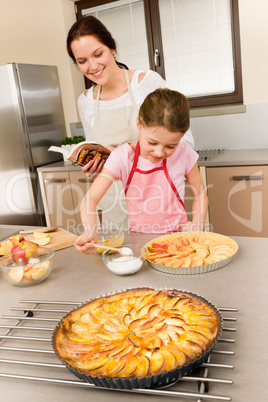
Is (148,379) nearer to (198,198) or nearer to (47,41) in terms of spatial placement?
(198,198)

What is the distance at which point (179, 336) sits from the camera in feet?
2.43

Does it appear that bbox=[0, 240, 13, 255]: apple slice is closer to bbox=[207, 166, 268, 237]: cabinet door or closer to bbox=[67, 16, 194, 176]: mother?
bbox=[67, 16, 194, 176]: mother

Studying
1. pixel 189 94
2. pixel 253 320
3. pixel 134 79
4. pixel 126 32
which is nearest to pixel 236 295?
pixel 253 320

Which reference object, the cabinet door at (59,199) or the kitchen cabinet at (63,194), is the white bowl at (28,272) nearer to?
the kitchen cabinet at (63,194)

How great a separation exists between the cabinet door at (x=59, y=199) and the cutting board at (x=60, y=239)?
1.76m

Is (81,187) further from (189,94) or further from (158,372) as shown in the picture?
(158,372)

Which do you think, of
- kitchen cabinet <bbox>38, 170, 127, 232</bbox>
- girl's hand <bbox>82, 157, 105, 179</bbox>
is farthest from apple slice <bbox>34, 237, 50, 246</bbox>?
kitchen cabinet <bbox>38, 170, 127, 232</bbox>

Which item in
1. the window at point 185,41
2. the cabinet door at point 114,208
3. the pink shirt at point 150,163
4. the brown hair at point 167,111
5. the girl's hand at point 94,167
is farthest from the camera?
the window at point 185,41

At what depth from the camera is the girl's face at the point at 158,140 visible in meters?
1.37

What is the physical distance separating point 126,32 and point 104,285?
3.09m

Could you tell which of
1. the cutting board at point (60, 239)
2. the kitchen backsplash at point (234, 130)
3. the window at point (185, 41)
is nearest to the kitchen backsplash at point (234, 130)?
the kitchen backsplash at point (234, 130)

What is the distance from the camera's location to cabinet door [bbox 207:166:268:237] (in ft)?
8.84

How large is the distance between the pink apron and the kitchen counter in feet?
0.50

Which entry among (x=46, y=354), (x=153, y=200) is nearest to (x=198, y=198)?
(x=153, y=200)
